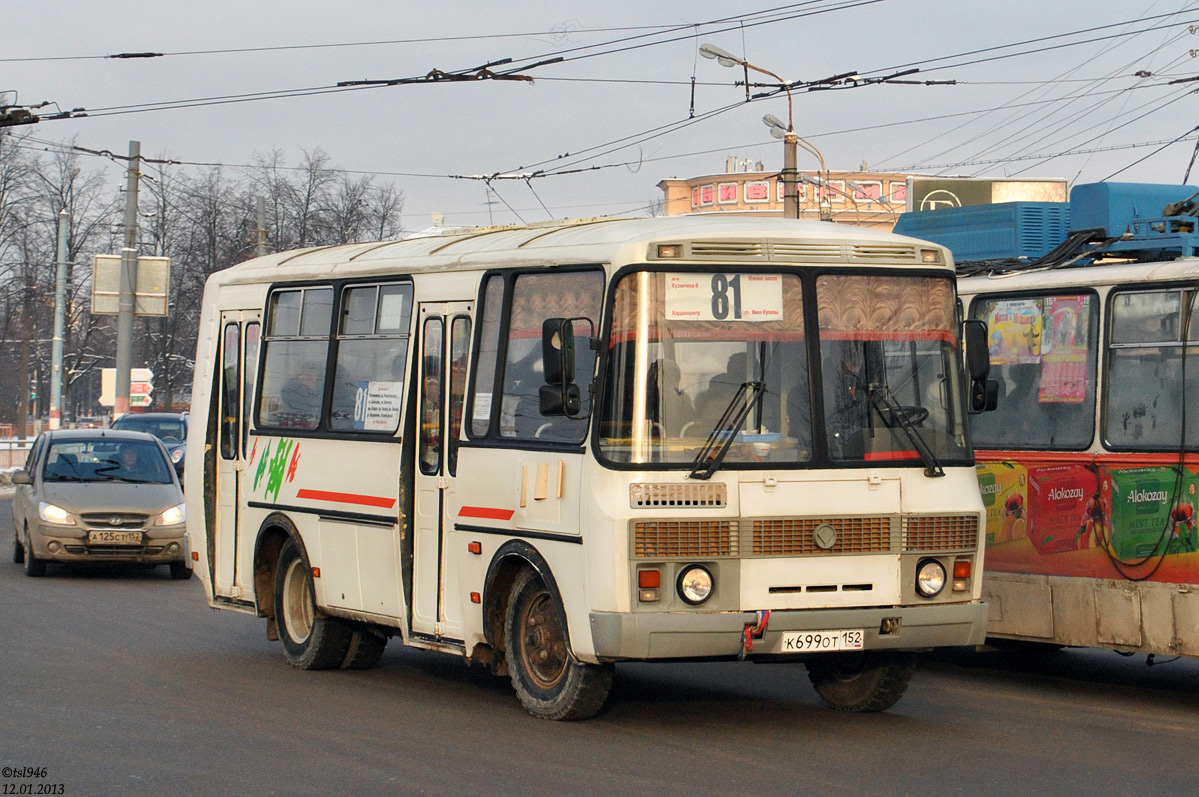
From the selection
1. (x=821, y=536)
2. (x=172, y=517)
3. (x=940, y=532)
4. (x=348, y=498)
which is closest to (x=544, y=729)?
(x=821, y=536)

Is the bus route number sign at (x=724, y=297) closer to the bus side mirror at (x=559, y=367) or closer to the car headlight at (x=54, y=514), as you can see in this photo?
the bus side mirror at (x=559, y=367)

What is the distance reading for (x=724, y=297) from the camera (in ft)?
30.0

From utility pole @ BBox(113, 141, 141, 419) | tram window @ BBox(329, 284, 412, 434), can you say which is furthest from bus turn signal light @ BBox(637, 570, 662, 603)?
utility pole @ BBox(113, 141, 141, 419)

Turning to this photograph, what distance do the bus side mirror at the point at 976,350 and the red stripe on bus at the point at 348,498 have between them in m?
3.58

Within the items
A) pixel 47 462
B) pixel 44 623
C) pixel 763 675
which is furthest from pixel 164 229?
pixel 763 675

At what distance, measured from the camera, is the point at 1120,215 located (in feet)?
38.0

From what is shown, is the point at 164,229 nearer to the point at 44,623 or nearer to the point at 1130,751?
the point at 44,623

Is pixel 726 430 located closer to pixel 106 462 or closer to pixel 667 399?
pixel 667 399

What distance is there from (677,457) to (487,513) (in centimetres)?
150

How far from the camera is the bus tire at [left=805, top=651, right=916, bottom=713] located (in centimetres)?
989

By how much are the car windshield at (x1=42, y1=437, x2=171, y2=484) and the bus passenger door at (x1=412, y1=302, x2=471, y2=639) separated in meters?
10.3

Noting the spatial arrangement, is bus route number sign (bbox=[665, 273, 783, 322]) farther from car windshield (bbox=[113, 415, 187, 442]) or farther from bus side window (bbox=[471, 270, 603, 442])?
car windshield (bbox=[113, 415, 187, 442])

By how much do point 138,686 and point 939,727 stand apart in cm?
481

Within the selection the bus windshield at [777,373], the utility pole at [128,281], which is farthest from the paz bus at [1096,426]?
the utility pole at [128,281]
